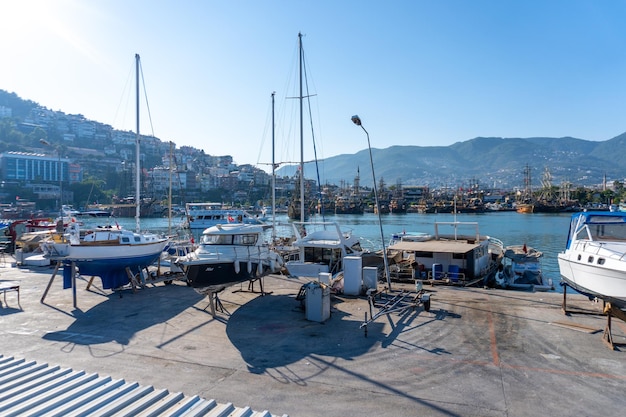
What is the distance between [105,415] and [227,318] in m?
8.27

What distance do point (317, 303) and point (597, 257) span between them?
800 cm

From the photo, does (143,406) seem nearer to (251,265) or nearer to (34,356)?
(34,356)

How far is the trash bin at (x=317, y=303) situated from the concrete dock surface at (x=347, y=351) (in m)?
0.24

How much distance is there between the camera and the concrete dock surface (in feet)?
24.4

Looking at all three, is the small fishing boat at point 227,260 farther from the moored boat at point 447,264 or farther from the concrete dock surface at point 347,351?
the moored boat at point 447,264

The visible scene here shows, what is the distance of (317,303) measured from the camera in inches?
484

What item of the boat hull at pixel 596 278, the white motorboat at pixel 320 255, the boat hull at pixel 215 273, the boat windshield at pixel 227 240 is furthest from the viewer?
the white motorboat at pixel 320 255

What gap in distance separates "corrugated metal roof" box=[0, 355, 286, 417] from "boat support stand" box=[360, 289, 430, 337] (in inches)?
294

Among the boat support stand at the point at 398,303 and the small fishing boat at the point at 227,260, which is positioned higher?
the small fishing boat at the point at 227,260

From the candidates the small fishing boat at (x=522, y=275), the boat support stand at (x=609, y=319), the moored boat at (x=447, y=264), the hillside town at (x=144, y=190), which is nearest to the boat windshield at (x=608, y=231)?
the boat support stand at (x=609, y=319)

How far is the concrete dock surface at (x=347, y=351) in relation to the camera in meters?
7.44

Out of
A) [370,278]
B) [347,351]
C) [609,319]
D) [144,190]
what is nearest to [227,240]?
[370,278]

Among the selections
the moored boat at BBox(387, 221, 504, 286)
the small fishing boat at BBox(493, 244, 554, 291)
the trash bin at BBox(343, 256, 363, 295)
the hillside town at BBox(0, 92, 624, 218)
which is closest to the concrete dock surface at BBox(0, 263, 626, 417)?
the trash bin at BBox(343, 256, 363, 295)

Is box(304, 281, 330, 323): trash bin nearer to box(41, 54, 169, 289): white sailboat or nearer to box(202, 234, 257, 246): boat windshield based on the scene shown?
box(202, 234, 257, 246): boat windshield
